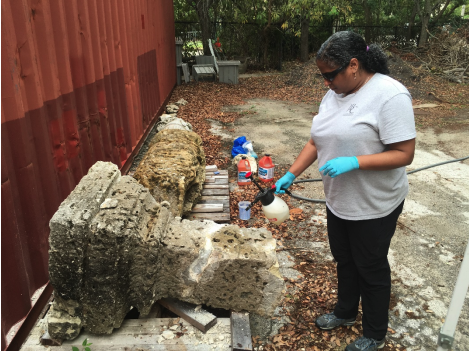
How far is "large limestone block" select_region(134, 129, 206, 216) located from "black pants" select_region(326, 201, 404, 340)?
1687 mm

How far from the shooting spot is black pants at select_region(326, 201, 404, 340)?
247 cm

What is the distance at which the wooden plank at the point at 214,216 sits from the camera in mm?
4328

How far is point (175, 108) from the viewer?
404 inches

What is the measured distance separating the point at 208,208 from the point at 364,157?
2.56m

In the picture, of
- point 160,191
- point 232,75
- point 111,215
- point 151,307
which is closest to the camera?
point 111,215

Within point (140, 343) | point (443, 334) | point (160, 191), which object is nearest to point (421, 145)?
point (160, 191)

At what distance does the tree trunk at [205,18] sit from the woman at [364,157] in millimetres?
14402

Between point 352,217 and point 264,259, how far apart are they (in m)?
0.63

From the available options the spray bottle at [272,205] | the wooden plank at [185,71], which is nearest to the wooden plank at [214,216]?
the spray bottle at [272,205]

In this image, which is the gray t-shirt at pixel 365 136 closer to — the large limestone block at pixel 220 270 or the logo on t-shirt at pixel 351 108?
the logo on t-shirt at pixel 351 108

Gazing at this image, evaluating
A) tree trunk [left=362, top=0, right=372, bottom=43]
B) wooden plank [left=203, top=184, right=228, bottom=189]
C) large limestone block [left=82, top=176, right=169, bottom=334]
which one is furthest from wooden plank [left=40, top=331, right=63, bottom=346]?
tree trunk [left=362, top=0, right=372, bottom=43]

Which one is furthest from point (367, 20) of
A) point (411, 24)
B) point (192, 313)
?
point (192, 313)

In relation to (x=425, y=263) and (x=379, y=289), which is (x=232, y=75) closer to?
(x=425, y=263)

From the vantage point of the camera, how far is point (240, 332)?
254cm
